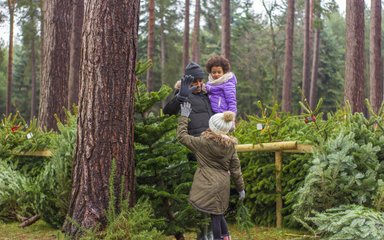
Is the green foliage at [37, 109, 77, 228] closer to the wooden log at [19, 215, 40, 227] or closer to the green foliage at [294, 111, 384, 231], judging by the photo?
the wooden log at [19, 215, 40, 227]

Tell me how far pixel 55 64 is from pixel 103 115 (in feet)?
22.6

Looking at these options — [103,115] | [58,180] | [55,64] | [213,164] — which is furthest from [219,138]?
[55,64]

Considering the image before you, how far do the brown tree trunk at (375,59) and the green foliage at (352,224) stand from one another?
14367 mm

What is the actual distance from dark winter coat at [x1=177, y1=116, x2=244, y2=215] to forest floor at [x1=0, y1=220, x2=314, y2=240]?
134 centimetres

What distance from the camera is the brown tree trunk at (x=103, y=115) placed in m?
5.74

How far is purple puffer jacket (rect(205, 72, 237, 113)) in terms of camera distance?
6.15 metres

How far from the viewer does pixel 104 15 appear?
19.2 feet

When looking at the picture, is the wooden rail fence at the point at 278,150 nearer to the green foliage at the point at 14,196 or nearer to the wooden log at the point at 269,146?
the wooden log at the point at 269,146

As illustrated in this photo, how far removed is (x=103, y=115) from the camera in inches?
227

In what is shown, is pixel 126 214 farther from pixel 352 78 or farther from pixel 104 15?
pixel 352 78

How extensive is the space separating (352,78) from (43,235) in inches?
357

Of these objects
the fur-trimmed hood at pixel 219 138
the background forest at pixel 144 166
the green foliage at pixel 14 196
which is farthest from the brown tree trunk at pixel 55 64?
the fur-trimmed hood at pixel 219 138

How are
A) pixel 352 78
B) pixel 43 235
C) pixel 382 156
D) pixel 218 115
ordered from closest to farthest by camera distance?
pixel 218 115
pixel 382 156
pixel 43 235
pixel 352 78

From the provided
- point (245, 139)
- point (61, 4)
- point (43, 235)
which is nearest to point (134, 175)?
point (43, 235)
